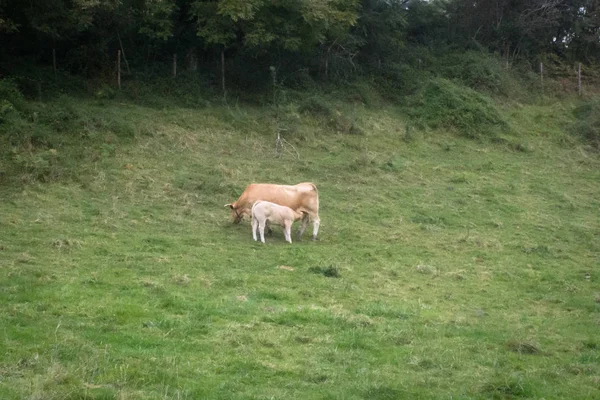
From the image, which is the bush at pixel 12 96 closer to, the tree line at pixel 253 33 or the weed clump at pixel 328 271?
the tree line at pixel 253 33

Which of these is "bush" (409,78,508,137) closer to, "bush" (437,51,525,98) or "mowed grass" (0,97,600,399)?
"mowed grass" (0,97,600,399)

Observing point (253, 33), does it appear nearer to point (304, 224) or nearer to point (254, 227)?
point (304, 224)

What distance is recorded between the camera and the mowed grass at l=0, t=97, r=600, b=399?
30.7 feet

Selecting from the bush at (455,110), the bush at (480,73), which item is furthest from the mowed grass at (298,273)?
the bush at (480,73)

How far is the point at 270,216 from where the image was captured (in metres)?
18.0

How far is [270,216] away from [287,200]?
1.15 meters

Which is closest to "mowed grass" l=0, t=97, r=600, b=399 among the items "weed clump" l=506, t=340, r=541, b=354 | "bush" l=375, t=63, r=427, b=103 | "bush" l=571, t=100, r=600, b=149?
"weed clump" l=506, t=340, r=541, b=354

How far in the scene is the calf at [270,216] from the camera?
58.6 feet

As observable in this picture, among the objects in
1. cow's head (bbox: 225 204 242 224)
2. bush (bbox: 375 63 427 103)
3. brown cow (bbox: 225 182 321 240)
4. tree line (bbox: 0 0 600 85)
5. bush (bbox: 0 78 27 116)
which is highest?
tree line (bbox: 0 0 600 85)

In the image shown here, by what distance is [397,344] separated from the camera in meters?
11.1

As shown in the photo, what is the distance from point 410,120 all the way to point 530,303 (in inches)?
702

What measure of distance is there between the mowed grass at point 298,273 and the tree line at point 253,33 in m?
3.05

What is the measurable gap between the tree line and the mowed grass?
10.0 feet

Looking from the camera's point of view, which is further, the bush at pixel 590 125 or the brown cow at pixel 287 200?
the bush at pixel 590 125
